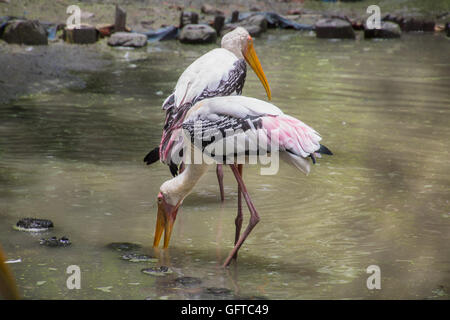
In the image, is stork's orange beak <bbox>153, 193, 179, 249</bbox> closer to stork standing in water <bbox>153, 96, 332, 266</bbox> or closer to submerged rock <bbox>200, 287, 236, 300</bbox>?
stork standing in water <bbox>153, 96, 332, 266</bbox>

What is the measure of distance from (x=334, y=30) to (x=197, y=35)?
11.0ft

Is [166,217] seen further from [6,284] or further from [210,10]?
[210,10]

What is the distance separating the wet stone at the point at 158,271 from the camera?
422cm

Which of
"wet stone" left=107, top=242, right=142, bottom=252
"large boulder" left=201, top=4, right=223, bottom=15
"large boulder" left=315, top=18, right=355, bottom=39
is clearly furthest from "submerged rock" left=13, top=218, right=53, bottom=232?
"large boulder" left=201, top=4, right=223, bottom=15

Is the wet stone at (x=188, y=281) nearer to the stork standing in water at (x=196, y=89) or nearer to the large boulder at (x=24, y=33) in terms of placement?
the stork standing in water at (x=196, y=89)

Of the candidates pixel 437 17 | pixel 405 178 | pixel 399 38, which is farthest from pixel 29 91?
pixel 437 17

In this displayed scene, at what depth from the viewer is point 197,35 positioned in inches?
615

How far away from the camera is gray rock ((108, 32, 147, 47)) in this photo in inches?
587

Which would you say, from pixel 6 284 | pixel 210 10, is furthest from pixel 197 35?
pixel 6 284

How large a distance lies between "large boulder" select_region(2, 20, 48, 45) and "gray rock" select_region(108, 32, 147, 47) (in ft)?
4.78

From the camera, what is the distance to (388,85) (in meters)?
11.0

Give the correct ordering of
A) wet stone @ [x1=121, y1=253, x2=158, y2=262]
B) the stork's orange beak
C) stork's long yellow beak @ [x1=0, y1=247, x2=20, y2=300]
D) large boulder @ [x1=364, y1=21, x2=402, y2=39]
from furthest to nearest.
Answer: large boulder @ [x1=364, y1=21, x2=402, y2=39] < the stork's orange beak < wet stone @ [x1=121, y1=253, x2=158, y2=262] < stork's long yellow beak @ [x1=0, y1=247, x2=20, y2=300]

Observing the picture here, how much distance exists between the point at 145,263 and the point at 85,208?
1142mm

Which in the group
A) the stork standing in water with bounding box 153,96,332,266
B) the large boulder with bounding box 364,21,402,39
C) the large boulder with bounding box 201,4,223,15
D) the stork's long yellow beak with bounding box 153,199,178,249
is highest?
the stork standing in water with bounding box 153,96,332,266
